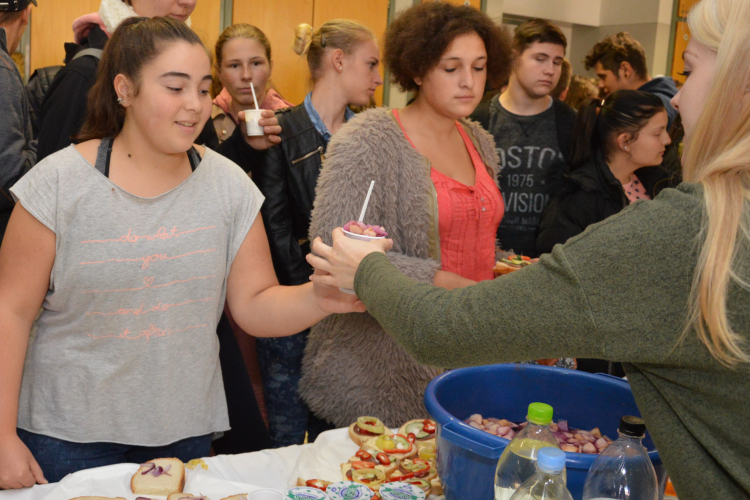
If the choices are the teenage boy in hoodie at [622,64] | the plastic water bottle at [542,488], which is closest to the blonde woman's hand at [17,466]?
the plastic water bottle at [542,488]

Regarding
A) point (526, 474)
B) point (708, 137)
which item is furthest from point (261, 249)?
point (708, 137)

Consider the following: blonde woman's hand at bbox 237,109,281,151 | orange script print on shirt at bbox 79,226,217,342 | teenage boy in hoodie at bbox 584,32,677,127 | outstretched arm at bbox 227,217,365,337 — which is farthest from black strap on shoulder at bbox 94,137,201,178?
teenage boy in hoodie at bbox 584,32,677,127

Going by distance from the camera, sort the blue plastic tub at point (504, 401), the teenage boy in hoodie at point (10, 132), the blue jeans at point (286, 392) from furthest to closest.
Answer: the blue jeans at point (286, 392) → the teenage boy in hoodie at point (10, 132) → the blue plastic tub at point (504, 401)

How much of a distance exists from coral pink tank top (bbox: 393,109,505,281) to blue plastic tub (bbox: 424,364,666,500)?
0.58 meters

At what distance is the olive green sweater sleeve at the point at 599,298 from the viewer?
82cm

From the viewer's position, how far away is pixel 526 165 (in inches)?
108

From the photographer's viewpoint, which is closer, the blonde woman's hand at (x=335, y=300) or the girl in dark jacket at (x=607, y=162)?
the blonde woman's hand at (x=335, y=300)

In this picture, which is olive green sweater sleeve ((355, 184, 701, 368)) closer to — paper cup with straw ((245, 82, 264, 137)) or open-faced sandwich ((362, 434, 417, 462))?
open-faced sandwich ((362, 434, 417, 462))

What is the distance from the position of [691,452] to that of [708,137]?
42cm

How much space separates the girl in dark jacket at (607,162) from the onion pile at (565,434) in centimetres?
127

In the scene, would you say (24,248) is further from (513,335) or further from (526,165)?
(526,165)

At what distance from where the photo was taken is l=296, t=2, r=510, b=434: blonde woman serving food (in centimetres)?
188

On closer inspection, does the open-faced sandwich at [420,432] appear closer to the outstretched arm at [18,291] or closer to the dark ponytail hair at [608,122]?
the outstretched arm at [18,291]

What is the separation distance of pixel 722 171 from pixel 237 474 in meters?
1.07
